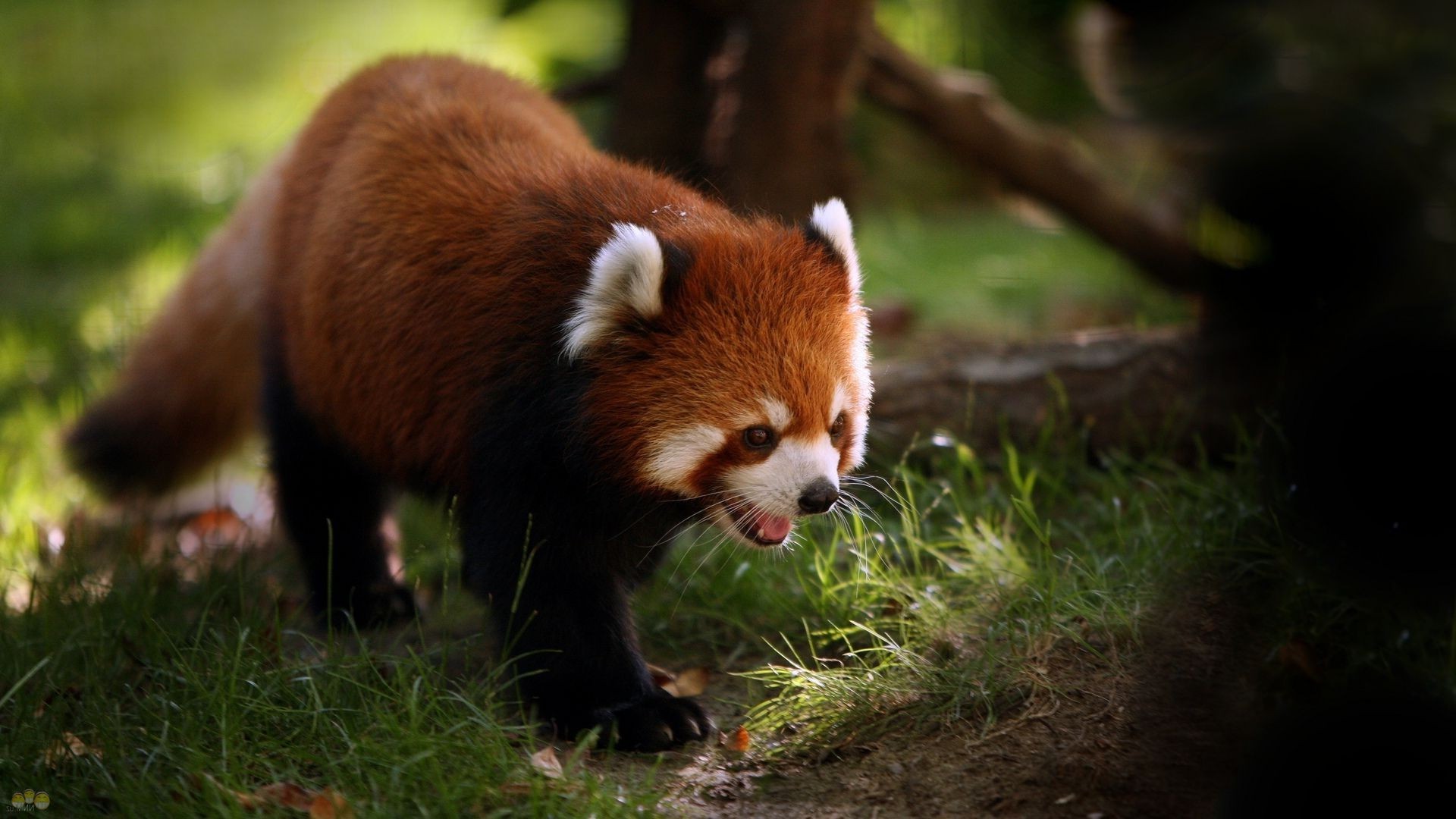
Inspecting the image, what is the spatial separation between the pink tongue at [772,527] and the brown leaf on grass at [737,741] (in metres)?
0.56

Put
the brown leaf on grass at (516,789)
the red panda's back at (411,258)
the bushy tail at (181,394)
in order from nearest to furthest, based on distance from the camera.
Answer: the brown leaf on grass at (516,789) → the red panda's back at (411,258) → the bushy tail at (181,394)

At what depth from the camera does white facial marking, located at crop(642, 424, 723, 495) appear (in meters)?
3.40

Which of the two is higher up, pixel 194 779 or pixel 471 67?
pixel 471 67

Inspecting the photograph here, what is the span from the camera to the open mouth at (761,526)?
3.52m

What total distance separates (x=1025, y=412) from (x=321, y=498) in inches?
112

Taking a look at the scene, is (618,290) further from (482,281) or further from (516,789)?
(516,789)

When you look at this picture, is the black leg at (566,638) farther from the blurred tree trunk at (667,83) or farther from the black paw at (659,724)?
the blurred tree trunk at (667,83)

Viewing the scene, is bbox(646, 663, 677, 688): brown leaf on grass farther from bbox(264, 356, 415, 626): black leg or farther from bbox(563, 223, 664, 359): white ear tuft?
bbox(563, 223, 664, 359): white ear tuft

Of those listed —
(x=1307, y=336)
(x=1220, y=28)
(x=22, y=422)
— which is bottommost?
(x=22, y=422)

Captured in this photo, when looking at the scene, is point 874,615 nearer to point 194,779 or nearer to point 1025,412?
point 1025,412

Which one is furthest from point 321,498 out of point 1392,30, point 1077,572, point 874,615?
point 1392,30

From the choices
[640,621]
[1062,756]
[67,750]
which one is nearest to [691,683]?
[640,621]

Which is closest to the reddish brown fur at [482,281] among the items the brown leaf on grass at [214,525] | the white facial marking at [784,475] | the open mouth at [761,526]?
the white facial marking at [784,475]

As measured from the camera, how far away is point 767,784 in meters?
3.33
